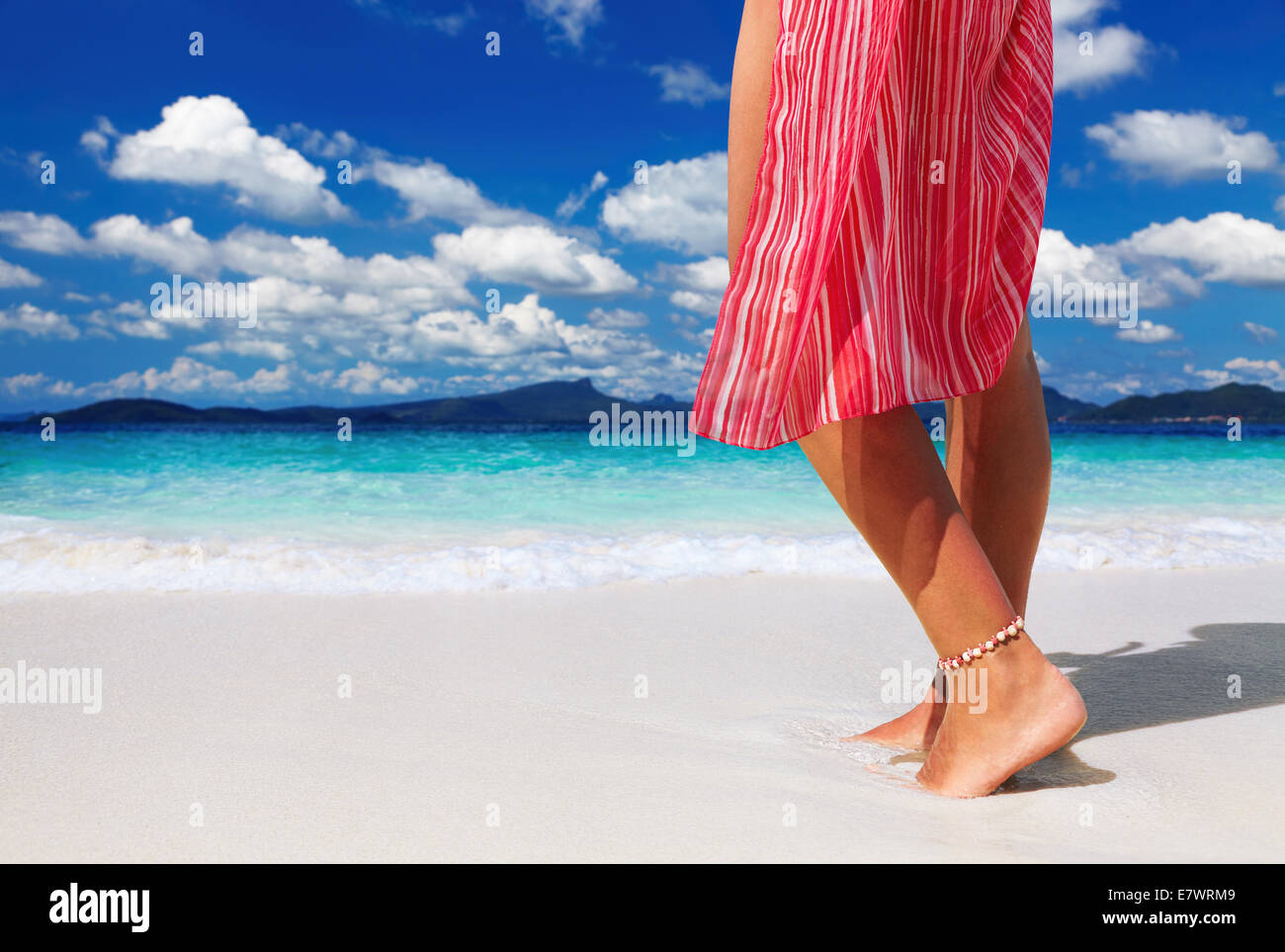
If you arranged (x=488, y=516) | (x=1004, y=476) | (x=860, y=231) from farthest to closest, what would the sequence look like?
(x=488, y=516), (x=1004, y=476), (x=860, y=231)

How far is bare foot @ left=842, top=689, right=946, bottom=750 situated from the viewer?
4.88 feet

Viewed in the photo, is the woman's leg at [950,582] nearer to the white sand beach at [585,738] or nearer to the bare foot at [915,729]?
the white sand beach at [585,738]

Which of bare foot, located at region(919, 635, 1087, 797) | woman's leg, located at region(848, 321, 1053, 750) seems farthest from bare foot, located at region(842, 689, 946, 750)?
bare foot, located at region(919, 635, 1087, 797)

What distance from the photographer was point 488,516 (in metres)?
5.70

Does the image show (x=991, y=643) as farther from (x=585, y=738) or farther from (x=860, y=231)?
(x=585, y=738)

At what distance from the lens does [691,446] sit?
12.2 metres

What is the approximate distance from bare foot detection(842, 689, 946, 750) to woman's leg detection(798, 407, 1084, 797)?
0.77 feet

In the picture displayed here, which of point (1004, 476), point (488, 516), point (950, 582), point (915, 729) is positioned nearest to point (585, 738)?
point (915, 729)

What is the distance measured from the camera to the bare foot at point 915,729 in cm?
149

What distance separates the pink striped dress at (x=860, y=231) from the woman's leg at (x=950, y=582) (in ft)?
0.26

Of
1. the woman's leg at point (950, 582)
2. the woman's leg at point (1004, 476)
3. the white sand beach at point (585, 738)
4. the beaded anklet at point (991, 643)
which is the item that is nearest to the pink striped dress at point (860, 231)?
the woman's leg at point (950, 582)

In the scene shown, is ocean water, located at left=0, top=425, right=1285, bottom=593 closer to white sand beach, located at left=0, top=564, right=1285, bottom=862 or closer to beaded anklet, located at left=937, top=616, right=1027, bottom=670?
white sand beach, located at left=0, top=564, right=1285, bottom=862

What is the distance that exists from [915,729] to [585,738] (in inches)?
21.6

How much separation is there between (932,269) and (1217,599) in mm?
2183
